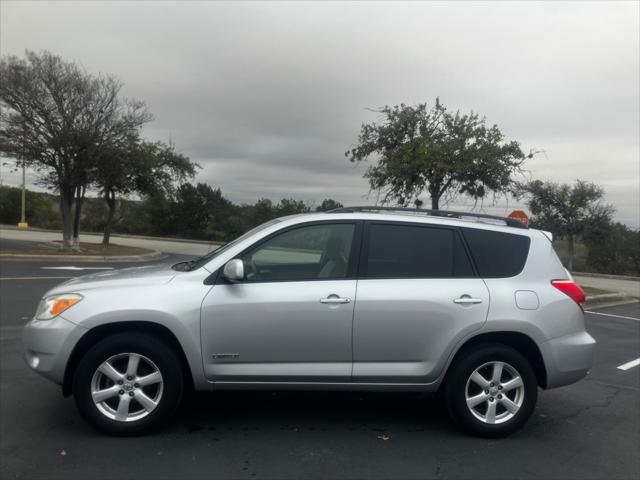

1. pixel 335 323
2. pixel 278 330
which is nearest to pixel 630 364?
pixel 335 323

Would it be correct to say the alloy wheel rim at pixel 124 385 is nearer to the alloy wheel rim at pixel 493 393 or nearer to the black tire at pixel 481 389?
the black tire at pixel 481 389

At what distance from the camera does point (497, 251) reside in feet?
16.1

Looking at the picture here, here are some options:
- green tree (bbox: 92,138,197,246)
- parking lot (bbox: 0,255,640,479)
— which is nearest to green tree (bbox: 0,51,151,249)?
green tree (bbox: 92,138,197,246)

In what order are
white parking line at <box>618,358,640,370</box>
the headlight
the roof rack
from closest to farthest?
the headlight, the roof rack, white parking line at <box>618,358,640,370</box>

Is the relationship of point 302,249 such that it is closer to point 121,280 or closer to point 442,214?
point 442,214

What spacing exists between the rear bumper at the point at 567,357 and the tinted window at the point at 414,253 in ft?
2.88

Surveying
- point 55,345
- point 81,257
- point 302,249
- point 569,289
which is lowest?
point 81,257

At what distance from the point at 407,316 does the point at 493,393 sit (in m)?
0.95

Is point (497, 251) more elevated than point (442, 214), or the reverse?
point (442, 214)

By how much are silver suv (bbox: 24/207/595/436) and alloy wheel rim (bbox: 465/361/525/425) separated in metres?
0.01

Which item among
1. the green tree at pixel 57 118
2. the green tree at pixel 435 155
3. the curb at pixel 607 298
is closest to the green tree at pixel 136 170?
the green tree at pixel 57 118

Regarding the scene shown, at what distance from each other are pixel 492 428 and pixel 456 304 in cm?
103

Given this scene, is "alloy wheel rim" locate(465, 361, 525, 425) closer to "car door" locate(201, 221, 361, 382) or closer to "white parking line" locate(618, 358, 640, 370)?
"car door" locate(201, 221, 361, 382)

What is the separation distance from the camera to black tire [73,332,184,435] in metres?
4.30
